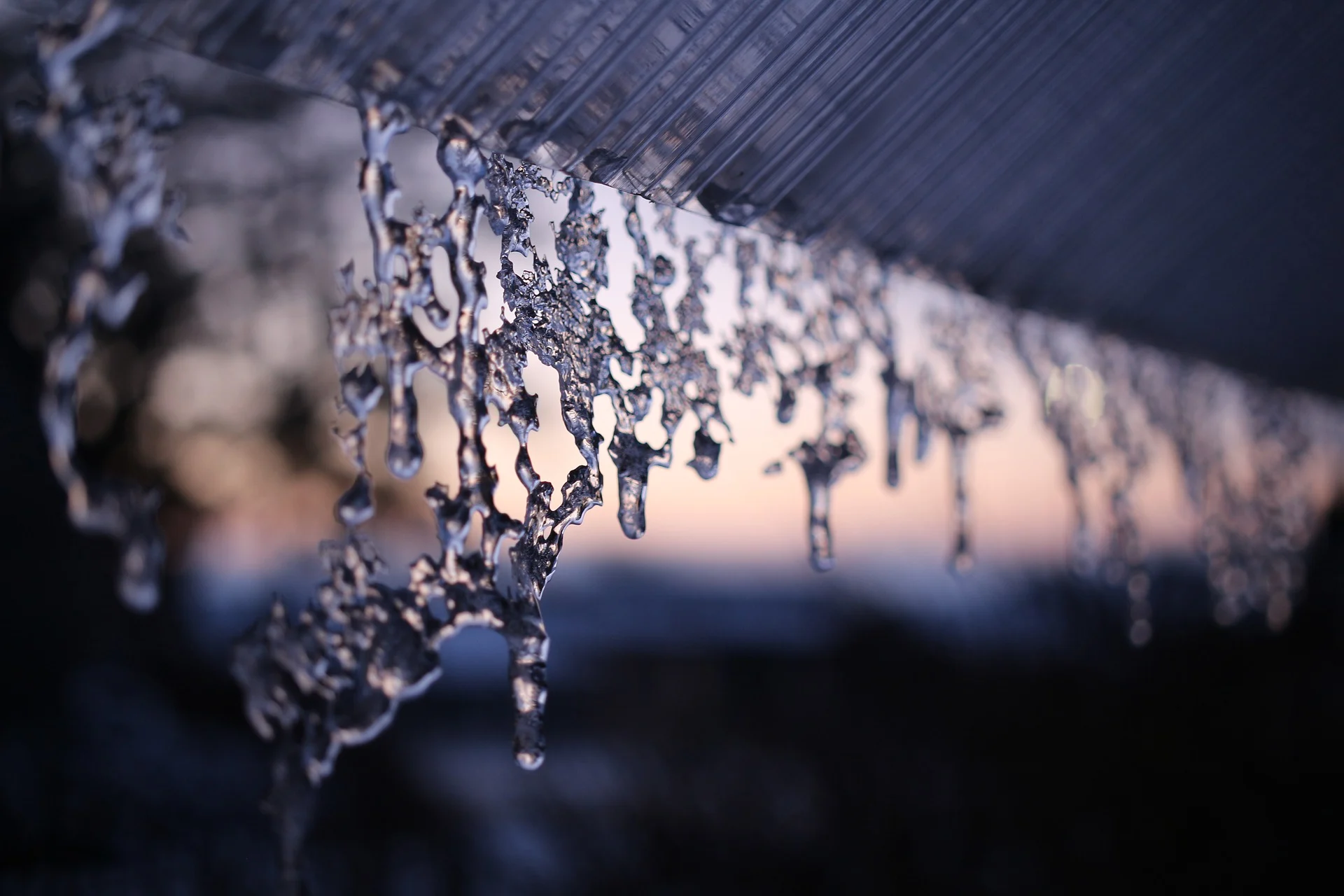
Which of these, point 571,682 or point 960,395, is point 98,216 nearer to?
point 960,395

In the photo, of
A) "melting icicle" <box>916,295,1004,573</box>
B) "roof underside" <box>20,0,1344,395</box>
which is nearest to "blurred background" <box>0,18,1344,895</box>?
"melting icicle" <box>916,295,1004,573</box>

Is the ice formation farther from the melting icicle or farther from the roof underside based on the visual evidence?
the melting icicle

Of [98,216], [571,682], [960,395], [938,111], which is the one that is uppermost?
[938,111]

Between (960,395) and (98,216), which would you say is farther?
(960,395)

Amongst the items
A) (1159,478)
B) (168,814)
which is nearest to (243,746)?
(168,814)

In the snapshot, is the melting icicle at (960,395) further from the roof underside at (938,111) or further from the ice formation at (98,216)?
the ice formation at (98,216)

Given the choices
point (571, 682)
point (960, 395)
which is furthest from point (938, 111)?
point (571, 682)

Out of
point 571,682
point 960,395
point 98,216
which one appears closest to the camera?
point 98,216

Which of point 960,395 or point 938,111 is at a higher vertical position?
point 938,111
